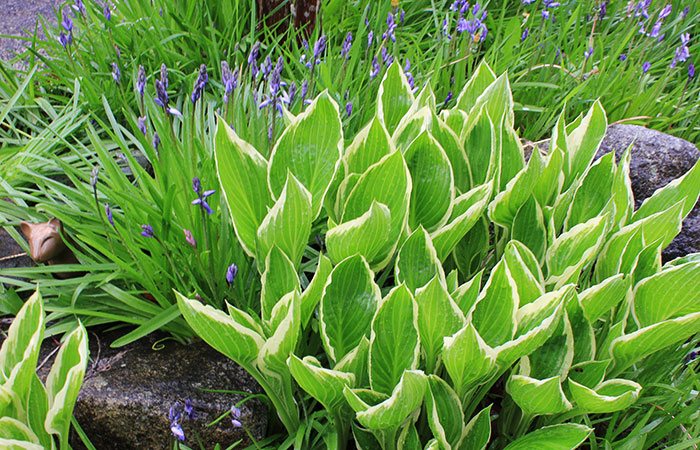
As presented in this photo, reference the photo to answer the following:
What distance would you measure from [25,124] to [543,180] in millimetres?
2381

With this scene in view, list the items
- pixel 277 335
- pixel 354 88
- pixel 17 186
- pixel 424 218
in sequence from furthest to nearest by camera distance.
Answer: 1. pixel 354 88
2. pixel 17 186
3. pixel 424 218
4. pixel 277 335

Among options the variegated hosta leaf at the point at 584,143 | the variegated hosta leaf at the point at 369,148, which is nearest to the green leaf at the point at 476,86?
the variegated hosta leaf at the point at 584,143

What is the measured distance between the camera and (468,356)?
986mm

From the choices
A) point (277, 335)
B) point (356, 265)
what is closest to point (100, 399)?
point (277, 335)

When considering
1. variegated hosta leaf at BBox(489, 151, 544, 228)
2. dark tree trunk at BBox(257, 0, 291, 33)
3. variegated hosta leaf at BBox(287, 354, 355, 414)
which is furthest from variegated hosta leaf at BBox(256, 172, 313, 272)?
dark tree trunk at BBox(257, 0, 291, 33)

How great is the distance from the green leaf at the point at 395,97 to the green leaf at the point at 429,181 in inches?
11.2

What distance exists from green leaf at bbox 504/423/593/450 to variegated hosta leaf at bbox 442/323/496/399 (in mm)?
166

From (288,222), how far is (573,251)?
2.12ft

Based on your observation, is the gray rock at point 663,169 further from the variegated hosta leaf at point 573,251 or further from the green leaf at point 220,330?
the green leaf at point 220,330

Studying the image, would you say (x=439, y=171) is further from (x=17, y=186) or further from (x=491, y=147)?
(x=17, y=186)

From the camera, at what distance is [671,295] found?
1091 millimetres

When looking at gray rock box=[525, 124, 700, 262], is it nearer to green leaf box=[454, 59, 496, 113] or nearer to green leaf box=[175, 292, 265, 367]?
green leaf box=[454, 59, 496, 113]

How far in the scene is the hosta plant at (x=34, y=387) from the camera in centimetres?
101

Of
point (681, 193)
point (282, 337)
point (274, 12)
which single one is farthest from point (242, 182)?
point (274, 12)
